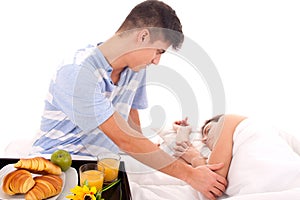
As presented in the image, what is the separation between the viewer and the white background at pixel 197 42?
218 centimetres

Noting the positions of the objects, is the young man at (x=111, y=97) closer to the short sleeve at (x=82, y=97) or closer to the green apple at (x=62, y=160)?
the short sleeve at (x=82, y=97)

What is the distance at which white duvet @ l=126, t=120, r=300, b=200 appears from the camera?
3.79ft

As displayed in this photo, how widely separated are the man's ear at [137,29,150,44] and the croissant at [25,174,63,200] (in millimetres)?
623

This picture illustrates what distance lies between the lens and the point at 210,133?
173 centimetres

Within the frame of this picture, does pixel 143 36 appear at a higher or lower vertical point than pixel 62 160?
higher

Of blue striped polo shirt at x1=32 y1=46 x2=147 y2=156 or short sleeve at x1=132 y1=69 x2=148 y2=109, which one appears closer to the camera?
blue striped polo shirt at x1=32 y1=46 x2=147 y2=156

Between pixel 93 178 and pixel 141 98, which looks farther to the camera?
pixel 141 98

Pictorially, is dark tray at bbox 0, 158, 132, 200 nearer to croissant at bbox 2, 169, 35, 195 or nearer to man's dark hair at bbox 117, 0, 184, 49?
croissant at bbox 2, 169, 35, 195

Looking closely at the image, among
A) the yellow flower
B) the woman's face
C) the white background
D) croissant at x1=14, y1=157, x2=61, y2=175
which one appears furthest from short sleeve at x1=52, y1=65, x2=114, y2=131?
the white background

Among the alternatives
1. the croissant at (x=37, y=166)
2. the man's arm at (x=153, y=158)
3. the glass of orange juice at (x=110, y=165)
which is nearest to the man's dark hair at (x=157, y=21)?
the man's arm at (x=153, y=158)

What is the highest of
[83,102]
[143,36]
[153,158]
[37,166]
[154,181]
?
[143,36]

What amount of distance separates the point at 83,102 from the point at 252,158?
638mm

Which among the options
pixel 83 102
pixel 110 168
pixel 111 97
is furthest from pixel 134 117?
pixel 110 168

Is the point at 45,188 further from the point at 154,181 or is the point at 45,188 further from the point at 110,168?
the point at 154,181
